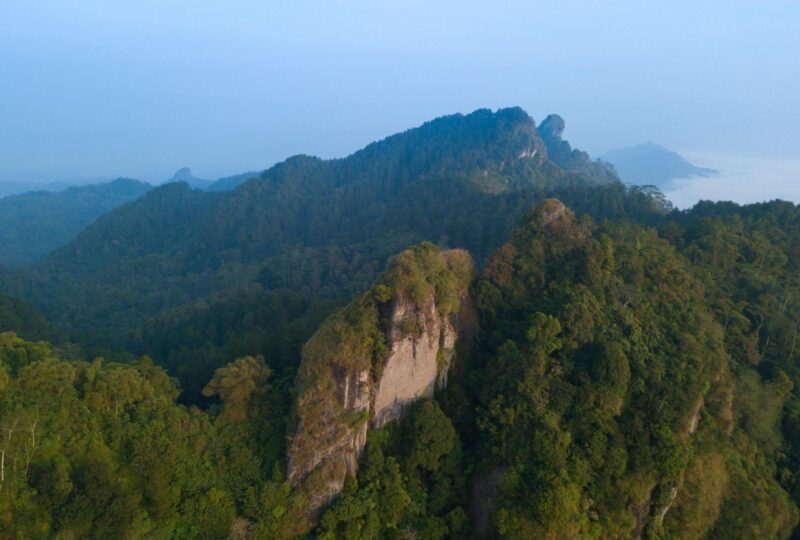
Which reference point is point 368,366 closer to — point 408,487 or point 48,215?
point 408,487

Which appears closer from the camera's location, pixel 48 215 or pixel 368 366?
pixel 368 366

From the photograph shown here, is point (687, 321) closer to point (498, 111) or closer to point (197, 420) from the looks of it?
point (197, 420)

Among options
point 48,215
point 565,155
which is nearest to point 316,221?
point 565,155

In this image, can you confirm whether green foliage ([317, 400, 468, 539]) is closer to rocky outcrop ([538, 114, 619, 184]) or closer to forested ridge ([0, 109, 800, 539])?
forested ridge ([0, 109, 800, 539])

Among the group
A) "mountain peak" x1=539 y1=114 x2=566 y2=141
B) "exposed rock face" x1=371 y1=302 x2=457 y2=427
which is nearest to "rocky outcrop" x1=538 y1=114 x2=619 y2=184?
"mountain peak" x1=539 y1=114 x2=566 y2=141

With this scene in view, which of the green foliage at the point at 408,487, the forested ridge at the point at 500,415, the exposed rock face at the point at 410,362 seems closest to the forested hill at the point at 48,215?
the forested ridge at the point at 500,415

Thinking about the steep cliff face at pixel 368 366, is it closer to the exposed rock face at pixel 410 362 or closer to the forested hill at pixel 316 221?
the exposed rock face at pixel 410 362

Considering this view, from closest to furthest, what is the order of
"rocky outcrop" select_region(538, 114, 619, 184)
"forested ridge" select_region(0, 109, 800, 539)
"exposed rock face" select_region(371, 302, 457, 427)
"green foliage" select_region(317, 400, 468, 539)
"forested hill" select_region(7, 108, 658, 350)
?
"forested ridge" select_region(0, 109, 800, 539) < "green foliage" select_region(317, 400, 468, 539) < "exposed rock face" select_region(371, 302, 457, 427) < "forested hill" select_region(7, 108, 658, 350) < "rocky outcrop" select_region(538, 114, 619, 184)
